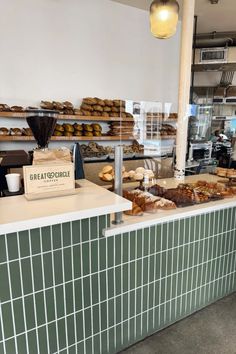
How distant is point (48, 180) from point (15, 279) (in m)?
0.48

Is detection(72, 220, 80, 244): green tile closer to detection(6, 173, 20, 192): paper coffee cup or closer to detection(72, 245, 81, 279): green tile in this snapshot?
detection(72, 245, 81, 279): green tile

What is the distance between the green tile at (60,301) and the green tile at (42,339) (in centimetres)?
10

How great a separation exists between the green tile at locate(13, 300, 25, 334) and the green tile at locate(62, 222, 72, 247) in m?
0.33

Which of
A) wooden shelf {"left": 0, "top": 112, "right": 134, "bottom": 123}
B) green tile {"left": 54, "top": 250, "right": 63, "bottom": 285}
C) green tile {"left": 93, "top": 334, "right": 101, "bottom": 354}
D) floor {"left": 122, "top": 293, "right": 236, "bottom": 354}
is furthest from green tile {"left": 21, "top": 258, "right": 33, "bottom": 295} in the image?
wooden shelf {"left": 0, "top": 112, "right": 134, "bottom": 123}

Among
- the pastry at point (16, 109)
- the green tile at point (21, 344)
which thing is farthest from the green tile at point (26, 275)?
the pastry at point (16, 109)

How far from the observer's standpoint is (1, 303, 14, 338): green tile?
125cm

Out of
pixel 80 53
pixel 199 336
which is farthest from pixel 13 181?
pixel 80 53

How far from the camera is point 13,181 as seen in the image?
1.54 m

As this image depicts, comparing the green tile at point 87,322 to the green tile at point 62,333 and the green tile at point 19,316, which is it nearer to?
the green tile at point 62,333

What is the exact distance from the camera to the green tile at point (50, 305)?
1.36m

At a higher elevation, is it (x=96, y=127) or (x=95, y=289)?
(x=96, y=127)

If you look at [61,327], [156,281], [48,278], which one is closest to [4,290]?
[48,278]

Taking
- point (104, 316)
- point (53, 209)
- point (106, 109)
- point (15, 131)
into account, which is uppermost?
point (106, 109)

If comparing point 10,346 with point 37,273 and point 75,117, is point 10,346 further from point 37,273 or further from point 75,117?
point 75,117
